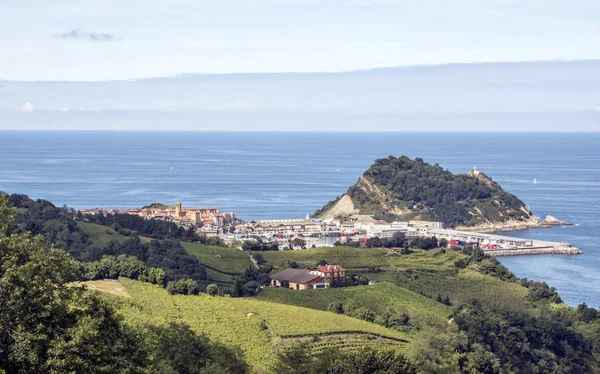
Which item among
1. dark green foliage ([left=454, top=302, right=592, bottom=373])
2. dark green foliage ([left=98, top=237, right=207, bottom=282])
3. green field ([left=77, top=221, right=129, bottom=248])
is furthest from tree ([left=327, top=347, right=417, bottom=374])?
green field ([left=77, top=221, right=129, bottom=248])

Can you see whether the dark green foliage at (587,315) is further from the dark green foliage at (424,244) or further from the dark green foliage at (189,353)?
the dark green foliage at (189,353)

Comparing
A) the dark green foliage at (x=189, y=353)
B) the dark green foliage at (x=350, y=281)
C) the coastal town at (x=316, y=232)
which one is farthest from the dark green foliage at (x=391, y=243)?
the dark green foliage at (x=189, y=353)

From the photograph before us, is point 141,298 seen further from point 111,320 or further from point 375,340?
point 111,320

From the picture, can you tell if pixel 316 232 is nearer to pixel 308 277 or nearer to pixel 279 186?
pixel 308 277

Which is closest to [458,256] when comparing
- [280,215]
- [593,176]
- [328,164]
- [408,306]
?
[408,306]

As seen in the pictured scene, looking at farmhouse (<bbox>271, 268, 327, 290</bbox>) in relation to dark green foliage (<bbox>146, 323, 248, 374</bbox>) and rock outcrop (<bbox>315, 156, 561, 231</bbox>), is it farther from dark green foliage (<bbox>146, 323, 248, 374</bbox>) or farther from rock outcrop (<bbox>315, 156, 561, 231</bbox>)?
rock outcrop (<bbox>315, 156, 561, 231</bbox>)

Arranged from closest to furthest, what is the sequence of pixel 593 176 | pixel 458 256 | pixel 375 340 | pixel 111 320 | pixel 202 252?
pixel 111 320, pixel 375 340, pixel 202 252, pixel 458 256, pixel 593 176
